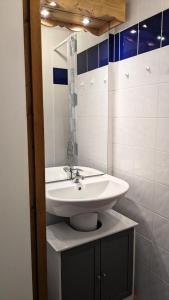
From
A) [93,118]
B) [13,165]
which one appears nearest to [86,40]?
[93,118]

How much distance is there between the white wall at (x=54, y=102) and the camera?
5.07 feet

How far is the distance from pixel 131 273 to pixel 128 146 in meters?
0.89

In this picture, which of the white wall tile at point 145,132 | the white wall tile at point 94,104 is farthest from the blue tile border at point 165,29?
the white wall tile at point 94,104

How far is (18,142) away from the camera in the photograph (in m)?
0.75

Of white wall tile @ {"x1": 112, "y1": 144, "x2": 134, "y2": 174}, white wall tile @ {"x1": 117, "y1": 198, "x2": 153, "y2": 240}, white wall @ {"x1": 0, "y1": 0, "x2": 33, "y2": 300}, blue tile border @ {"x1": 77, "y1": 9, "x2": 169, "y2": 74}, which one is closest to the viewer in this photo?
white wall @ {"x1": 0, "y1": 0, "x2": 33, "y2": 300}

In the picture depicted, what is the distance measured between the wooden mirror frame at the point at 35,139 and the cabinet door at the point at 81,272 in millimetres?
457

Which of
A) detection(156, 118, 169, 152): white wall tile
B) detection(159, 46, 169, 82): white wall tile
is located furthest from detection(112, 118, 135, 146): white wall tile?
detection(159, 46, 169, 82): white wall tile

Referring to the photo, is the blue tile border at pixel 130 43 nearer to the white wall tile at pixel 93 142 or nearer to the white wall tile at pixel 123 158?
the white wall tile at pixel 93 142

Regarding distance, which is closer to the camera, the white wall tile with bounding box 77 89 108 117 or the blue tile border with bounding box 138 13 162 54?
the blue tile border with bounding box 138 13 162 54

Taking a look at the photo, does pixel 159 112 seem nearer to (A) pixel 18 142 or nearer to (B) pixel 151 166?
(B) pixel 151 166

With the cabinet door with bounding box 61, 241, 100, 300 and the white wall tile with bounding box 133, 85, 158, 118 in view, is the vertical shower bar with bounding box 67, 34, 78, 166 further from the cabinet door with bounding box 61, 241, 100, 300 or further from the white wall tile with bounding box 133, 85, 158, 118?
the cabinet door with bounding box 61, 241, 100, 300

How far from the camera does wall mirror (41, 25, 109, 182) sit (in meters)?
1.58

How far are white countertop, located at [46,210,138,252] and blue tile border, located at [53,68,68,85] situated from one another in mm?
994

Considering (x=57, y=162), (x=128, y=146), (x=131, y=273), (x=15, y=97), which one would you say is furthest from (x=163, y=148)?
(x=15, y=97)
